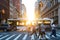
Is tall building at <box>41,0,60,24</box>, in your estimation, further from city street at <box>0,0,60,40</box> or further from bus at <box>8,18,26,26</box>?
bus at <box>8,18,26,26</box>

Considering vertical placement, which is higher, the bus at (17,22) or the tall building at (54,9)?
the tall building at (54,9)

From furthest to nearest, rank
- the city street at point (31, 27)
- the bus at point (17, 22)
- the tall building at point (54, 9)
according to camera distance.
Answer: the tall building at point (54, 9)
the bus at point (17, 22)
the city street at point (31, 27)

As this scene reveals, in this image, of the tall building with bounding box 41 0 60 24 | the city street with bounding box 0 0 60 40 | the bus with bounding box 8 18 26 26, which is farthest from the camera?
the tall building with bounding box 41 0 60 24

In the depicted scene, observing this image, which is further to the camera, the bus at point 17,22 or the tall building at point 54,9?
the tall building at point 54,9

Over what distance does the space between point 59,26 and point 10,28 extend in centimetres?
1972

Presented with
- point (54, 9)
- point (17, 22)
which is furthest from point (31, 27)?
point (54, 9)

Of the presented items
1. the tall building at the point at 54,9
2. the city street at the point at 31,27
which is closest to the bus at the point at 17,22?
the city street at the point at 31,27

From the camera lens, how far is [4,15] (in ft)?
252

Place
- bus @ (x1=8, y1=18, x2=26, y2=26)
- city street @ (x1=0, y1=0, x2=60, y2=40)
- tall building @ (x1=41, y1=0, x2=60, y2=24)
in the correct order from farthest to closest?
tall building @ (x1=41, y1=0, x2=60, y2=24), bus @ (x1=8, y1=18, x2=26, y2=26), city street @ (x1=0, y1=0, x2=60, y2=40)

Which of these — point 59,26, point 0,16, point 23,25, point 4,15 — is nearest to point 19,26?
point 23,25

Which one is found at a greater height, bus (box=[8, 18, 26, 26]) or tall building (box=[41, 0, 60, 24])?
tall building (box=[41, 0, 60, 24])

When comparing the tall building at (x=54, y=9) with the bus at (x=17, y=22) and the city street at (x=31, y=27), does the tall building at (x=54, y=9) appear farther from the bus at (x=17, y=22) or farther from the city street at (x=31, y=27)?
the bus at (x=17, y=22)

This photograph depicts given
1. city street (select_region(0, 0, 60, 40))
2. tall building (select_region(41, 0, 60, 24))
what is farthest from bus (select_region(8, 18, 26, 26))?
tall building (select_region(41, 0, 60, 24))

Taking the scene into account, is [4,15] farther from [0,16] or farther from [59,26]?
[59,26]
